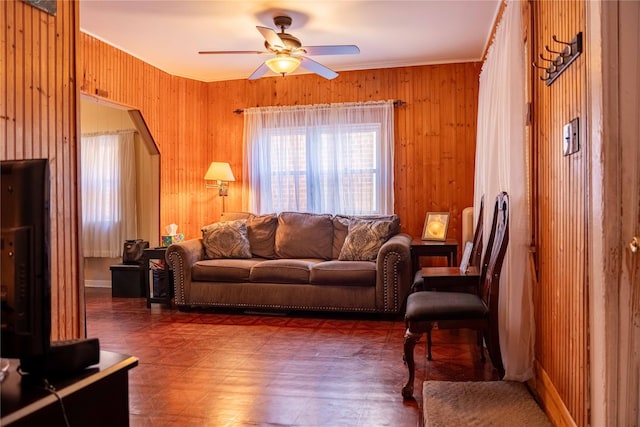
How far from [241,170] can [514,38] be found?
3843 mm

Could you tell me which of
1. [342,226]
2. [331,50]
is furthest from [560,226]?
[342,226]

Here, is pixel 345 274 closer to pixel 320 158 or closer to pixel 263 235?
pixel 263 235

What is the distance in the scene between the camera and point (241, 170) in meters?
5.92

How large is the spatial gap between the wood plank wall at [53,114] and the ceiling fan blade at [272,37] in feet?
4.83

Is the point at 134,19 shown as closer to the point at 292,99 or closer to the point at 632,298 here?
the point at 292,99

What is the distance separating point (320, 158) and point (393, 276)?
1.88 metres

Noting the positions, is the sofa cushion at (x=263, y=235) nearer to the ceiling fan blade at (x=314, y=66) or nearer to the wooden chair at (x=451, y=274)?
the ceiling fan blade at (x=314, y=66)

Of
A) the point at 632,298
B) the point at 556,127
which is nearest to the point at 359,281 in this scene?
the point at 556,127

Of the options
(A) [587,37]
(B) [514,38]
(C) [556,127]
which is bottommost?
(C) [556,127]

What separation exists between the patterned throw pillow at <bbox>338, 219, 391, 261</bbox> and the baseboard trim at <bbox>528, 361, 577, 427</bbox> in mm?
2144

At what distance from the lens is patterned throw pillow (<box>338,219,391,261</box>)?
4637 millimetres

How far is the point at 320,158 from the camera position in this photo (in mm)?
5547

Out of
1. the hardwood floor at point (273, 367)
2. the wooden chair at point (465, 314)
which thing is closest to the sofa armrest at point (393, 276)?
the hardwood floor at point (273, 367)

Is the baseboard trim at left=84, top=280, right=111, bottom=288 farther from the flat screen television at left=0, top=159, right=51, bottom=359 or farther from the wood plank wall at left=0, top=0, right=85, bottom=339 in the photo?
the flat screen television at left=0, top=159, right=51, bottom=359
